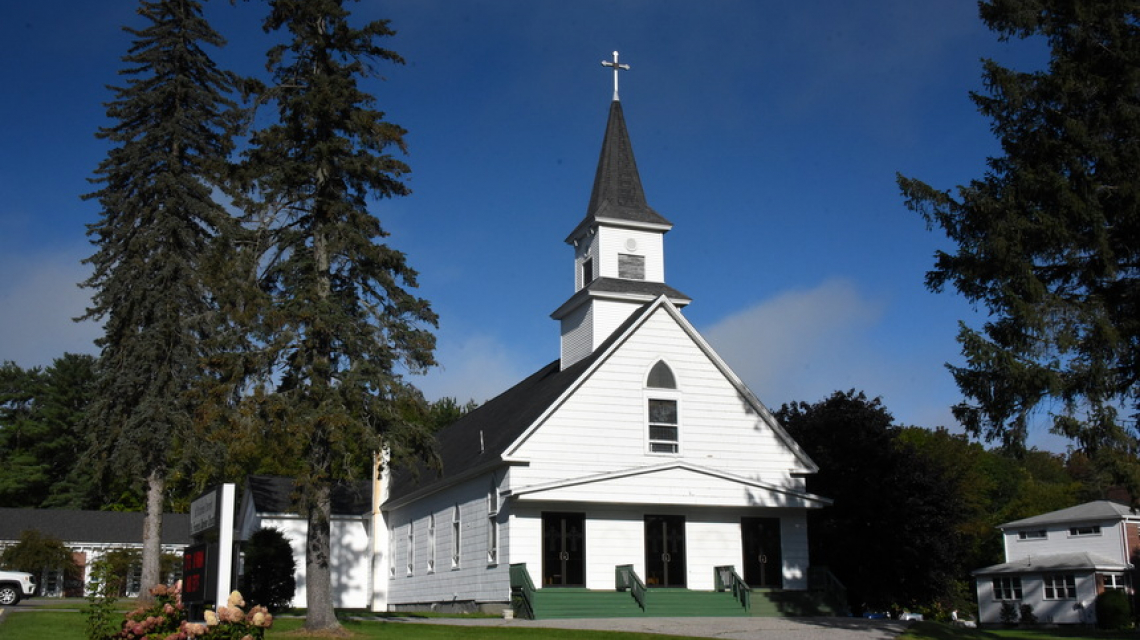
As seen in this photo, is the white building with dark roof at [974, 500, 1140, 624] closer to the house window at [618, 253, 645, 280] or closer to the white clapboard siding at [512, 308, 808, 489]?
the white clapboard siding at [512, 308, 808, 489]

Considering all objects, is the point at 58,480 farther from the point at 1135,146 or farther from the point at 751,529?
the point at 1135,146

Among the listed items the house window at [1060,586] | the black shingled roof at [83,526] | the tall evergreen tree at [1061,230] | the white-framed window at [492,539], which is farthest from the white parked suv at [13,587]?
the house window at [1060,586]

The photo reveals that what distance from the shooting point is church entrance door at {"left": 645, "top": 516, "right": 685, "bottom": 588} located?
91.0 feet

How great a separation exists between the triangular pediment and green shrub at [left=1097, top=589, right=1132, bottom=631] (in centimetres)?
2760

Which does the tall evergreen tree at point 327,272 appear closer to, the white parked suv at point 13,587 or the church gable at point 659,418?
the church gable at point 659,418

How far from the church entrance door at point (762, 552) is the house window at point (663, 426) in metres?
2.90

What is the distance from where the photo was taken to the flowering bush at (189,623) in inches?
460

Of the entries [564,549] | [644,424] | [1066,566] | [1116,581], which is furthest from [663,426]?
[1116,581]

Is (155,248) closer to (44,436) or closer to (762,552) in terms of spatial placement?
(762,552)

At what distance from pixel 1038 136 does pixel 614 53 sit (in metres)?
19.5

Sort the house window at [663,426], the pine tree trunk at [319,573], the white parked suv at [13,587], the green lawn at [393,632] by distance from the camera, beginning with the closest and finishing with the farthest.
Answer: the green lawn at [393,632] < the pine tree trunk at [319,573] < the house window at [663,426] < the white parked suv at [13,587]

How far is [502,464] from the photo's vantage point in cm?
2680

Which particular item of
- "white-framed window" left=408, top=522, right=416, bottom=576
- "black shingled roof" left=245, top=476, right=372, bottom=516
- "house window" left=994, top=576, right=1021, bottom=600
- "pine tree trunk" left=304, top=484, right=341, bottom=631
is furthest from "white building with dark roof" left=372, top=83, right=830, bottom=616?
"house window" left=994, top=576, right=1021, bottom=600

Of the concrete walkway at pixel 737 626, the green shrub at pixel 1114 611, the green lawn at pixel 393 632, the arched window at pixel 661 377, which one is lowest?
the green shrub at pixel 1114 611
